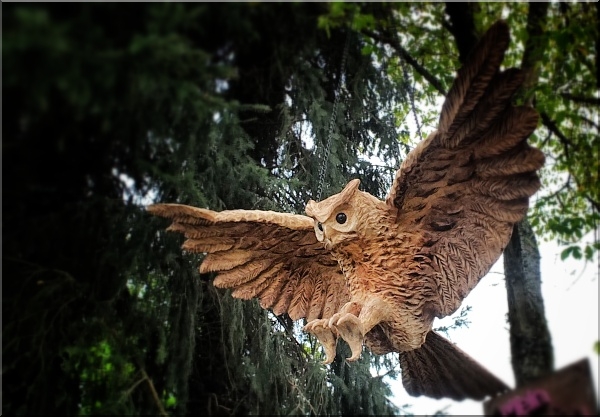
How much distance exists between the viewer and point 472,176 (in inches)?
87.9

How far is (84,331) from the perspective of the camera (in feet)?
8.64

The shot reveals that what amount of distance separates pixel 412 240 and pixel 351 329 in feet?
1.39

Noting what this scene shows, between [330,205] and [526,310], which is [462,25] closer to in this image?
[330,205]

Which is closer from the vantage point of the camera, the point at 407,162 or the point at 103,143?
the point at 103,143

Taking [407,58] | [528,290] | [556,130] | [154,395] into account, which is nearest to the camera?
[528,290]

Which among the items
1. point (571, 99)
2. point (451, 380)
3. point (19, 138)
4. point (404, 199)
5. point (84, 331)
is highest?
point (571, 99)

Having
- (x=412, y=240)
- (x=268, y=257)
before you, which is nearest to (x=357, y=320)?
(x=412, y=240)

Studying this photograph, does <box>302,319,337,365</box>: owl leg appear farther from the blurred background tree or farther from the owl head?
the blurred background tree

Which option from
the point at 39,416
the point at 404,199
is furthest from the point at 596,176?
the point at 39,416

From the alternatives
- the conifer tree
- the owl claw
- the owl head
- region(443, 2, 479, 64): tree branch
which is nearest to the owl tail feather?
the owl claw

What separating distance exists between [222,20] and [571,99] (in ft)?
5.05

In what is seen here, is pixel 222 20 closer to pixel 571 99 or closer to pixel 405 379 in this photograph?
pixel 571 99

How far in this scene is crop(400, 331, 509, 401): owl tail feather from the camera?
247cm

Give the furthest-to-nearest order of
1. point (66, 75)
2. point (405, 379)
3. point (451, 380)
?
point (405, 379) < point (451, 380) < point (66, 75)
